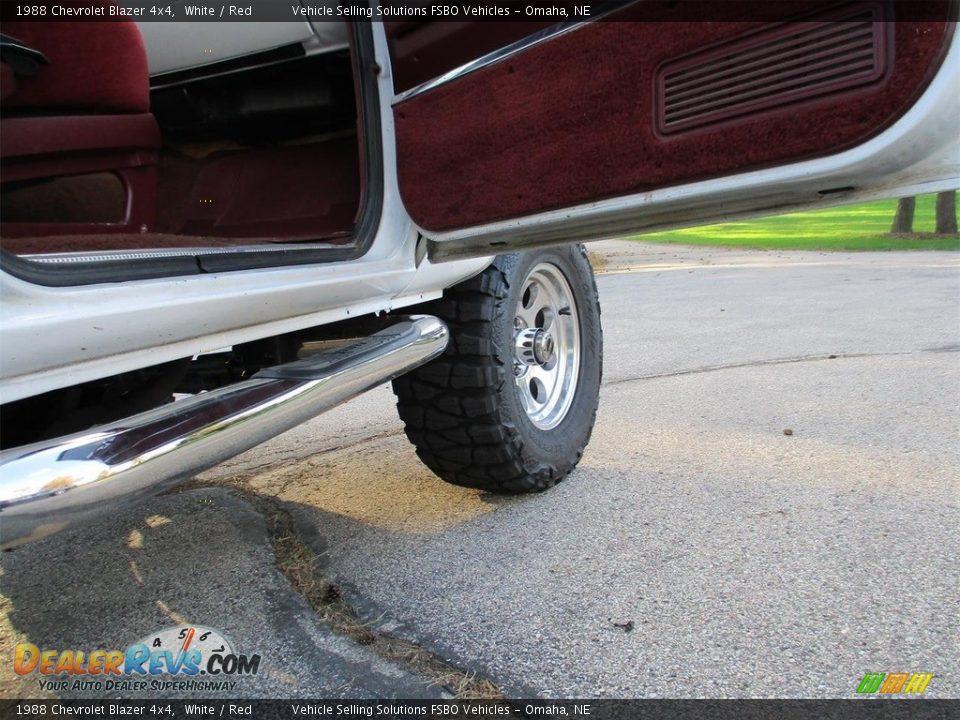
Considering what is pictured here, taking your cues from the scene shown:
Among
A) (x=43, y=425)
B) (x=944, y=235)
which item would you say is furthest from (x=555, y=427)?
(x=944, y=235)

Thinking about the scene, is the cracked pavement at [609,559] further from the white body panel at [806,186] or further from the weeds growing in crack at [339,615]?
the white body panel at [806,186]

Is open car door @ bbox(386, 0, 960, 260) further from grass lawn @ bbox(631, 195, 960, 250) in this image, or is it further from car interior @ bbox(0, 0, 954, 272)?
grass lawn @ bbox(631, 195, 960, 250)

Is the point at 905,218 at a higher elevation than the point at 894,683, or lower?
lower

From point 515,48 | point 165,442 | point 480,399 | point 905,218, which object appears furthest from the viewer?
point 905,218

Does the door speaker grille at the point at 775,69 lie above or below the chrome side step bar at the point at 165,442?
above

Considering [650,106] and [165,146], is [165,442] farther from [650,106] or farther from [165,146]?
[165,146]

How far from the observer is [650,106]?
127 cm

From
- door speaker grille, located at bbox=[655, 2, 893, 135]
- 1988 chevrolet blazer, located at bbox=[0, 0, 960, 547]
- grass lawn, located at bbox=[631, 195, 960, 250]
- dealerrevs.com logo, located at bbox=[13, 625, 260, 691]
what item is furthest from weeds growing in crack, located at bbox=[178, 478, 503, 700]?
grass lawn, located at bbox=[631, 195, 960, 250]

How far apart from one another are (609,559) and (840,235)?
16.9m

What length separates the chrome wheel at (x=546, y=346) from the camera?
236cm

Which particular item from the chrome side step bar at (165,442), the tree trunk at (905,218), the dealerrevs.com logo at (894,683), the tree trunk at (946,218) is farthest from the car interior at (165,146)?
the tree trunk at (905,218)
